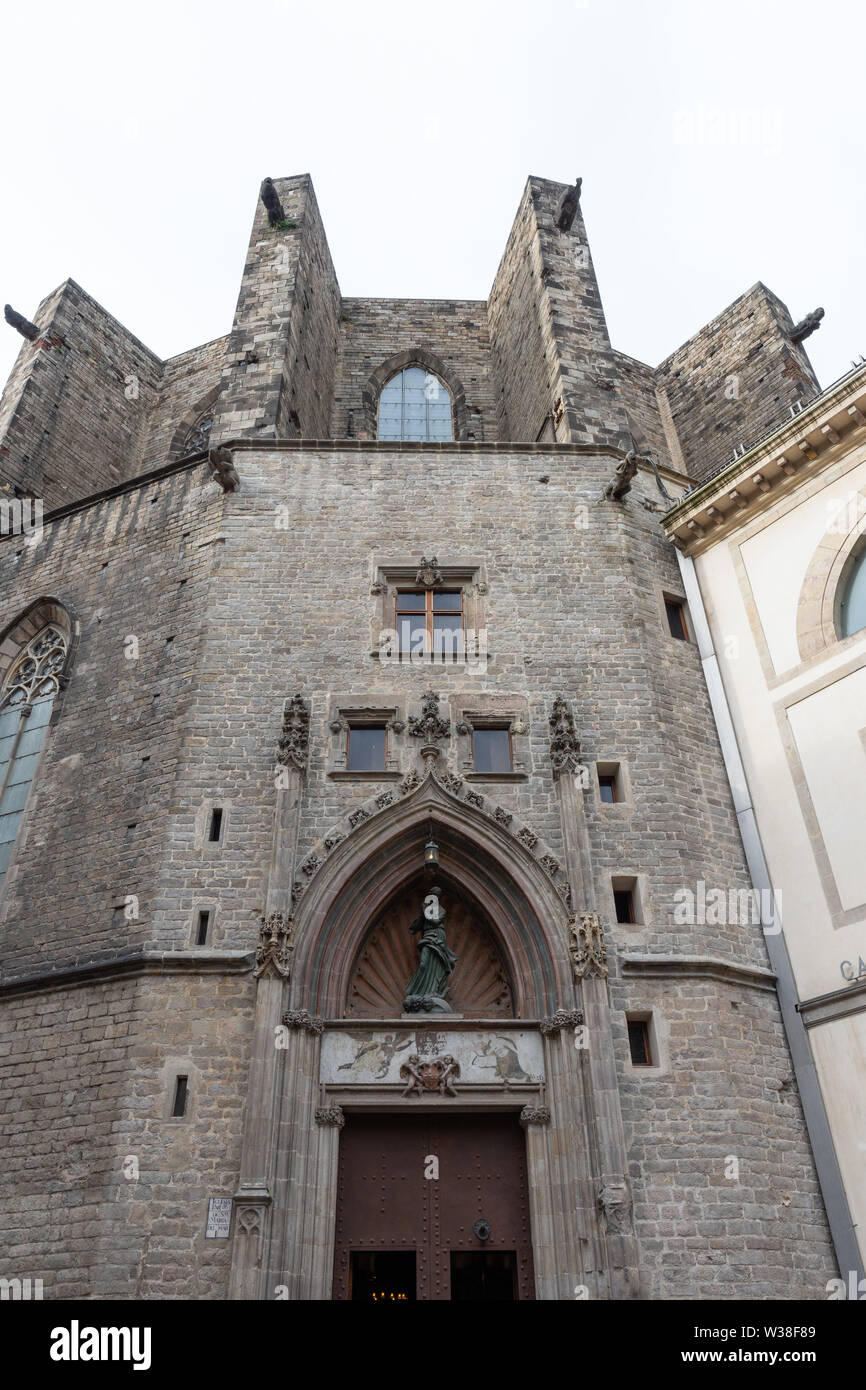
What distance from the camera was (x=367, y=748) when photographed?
11156mm

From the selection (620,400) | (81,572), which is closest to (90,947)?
(81,572)

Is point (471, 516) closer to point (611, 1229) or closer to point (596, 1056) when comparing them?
point (596, 1056)

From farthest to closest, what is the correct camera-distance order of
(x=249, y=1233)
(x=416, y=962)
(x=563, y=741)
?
(x=563, y=741) → (x=416, y=962) → (x=249, y=1233)

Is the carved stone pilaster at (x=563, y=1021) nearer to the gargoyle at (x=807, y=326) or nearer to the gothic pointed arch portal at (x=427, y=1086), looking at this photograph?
the gothic pointed arch portal at (x=427, y=1086)

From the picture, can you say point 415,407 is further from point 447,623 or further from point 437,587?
point 447,623

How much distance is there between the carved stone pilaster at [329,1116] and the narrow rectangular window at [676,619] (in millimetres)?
7212

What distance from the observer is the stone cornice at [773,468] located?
11453mm

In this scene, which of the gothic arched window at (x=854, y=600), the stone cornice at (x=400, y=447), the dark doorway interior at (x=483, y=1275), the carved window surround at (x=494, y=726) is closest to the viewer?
the dark doorway interior at (x=483, y=1275)

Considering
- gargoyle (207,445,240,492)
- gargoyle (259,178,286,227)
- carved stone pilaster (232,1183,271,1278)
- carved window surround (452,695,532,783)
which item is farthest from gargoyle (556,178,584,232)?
carved stone pilaster (232,1183,271,1278)

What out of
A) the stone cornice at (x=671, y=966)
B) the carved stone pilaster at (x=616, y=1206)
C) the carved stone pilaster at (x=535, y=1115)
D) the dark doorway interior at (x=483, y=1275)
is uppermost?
the stone cornice at (x=671, y=966)

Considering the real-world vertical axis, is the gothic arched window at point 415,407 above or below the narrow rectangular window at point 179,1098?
above

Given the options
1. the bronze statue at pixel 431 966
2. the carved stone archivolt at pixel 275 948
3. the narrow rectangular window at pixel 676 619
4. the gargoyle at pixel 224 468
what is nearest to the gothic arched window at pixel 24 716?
the gargoyle at pixel 224 468

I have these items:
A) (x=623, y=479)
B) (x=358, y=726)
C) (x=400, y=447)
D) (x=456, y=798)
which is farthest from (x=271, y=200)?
(x=456, y=798)

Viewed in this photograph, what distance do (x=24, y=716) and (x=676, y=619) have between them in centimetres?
898
